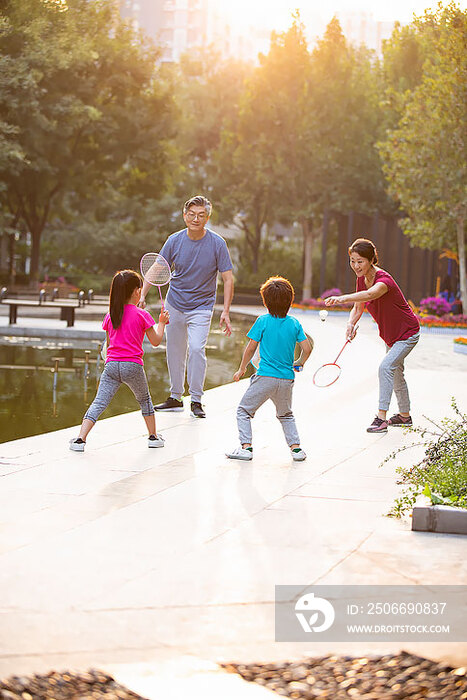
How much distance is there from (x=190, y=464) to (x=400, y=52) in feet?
148

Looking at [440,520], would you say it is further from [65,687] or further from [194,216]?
[194,216]

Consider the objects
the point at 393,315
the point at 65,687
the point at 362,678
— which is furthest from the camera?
the point at 393,315

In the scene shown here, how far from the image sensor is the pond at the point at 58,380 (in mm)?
10656

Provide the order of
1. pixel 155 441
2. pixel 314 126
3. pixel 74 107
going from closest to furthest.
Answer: pixel 155 441 < pixel 74 107 < pixel 314 126

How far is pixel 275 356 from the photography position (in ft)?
25.7

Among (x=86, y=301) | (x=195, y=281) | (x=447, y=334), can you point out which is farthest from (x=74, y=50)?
(x=195, y=281)

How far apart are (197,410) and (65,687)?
6825mm

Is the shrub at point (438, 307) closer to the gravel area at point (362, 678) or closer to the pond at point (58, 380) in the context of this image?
the pond at point (58, 380)

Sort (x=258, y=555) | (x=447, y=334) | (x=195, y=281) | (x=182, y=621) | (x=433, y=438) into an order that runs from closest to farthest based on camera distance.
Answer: (x=182, y=621) → (x=258, y=555) → (x=433, y=438) → (x=195, y=281) → (x=447, y=334)

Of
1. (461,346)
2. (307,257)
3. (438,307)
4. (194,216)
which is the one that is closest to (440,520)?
(194,216)

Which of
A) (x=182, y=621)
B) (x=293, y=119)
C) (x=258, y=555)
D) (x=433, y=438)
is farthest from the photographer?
(x=293, y=119)

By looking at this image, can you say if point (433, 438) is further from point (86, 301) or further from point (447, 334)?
point (86, 301)

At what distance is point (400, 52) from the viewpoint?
49.3 metres

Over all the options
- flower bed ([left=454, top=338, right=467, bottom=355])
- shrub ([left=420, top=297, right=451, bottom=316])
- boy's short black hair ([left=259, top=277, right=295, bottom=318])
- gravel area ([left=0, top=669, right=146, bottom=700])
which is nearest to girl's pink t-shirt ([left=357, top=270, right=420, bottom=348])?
boy's short black hair ([left=259, top=277, right=295, bottom=318])
